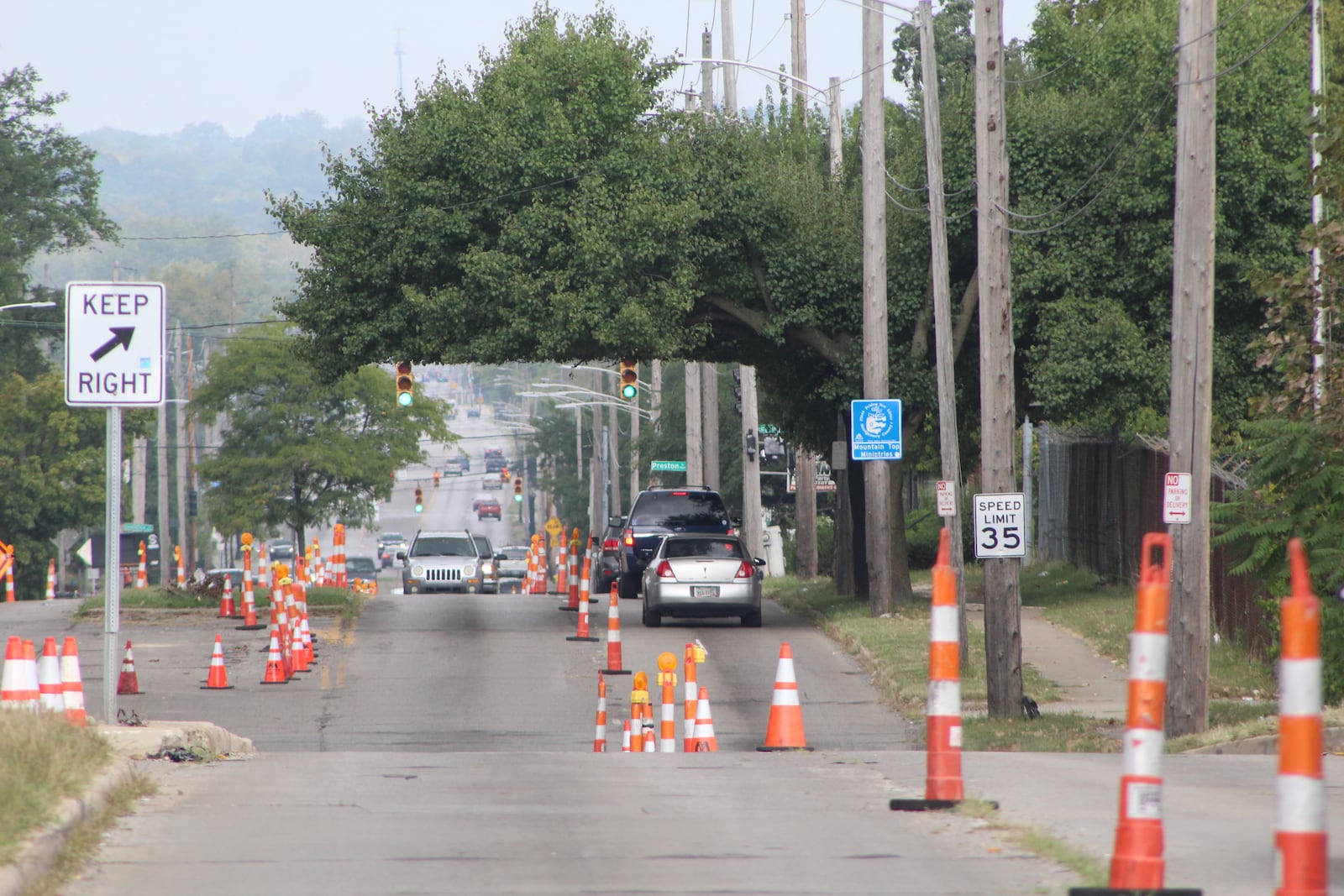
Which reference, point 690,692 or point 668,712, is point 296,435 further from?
point 668,712

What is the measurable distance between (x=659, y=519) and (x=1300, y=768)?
26349 millimetres

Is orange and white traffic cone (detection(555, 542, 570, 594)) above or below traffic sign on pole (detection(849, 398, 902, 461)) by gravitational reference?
below

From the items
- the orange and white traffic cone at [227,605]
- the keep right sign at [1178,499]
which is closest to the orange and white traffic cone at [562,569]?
the orange and white traffic cone at [227,605]

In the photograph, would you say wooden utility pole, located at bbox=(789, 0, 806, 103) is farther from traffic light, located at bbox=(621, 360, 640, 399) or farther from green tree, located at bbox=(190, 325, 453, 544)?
green tree, located at bbox=(190, 325, 453, 544)

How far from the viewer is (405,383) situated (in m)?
29.0

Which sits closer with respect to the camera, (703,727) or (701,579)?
(703,727)

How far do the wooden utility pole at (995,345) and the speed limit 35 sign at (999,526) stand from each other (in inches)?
8.3

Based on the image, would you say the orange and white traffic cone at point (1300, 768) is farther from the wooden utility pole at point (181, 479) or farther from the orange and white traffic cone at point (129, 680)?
the wooden utility pole at point (181, 479)

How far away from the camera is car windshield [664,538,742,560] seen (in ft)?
82.1

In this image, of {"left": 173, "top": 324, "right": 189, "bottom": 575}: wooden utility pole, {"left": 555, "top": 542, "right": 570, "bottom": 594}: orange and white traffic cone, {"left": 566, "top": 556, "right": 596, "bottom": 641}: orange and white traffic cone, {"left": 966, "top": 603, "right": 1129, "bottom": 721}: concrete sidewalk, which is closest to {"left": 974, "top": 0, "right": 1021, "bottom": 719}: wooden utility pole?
{"left": 966, "top": 603, "right": 1129, "bottom": 721}: concrete sidewalk

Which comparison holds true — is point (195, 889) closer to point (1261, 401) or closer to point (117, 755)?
point (117, 755)

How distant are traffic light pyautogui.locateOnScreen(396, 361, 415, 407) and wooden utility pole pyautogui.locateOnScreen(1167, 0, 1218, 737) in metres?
15.1

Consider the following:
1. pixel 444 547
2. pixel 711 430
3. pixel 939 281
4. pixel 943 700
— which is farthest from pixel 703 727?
pixel 444 547

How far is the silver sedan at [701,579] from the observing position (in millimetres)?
24844
